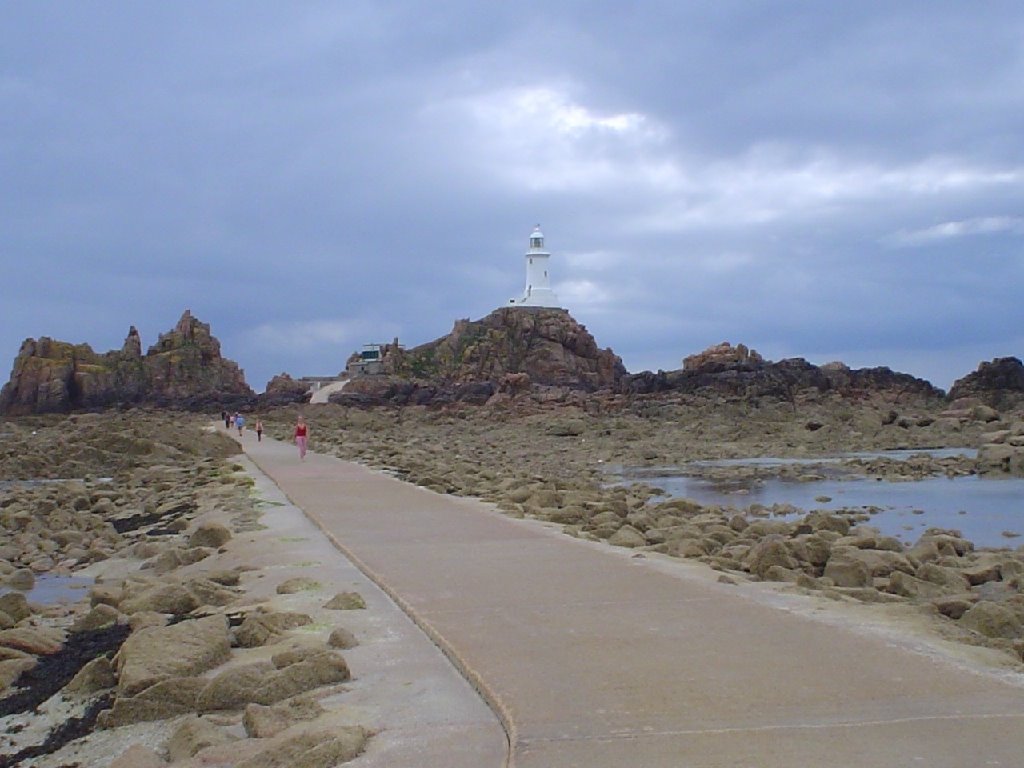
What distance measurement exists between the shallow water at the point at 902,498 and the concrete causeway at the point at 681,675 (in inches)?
325

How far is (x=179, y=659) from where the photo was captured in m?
5.94

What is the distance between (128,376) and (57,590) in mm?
65381

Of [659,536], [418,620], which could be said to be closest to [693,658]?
[418,620]

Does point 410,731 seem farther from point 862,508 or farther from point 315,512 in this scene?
point 862,508

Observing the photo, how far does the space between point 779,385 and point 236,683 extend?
162 ft

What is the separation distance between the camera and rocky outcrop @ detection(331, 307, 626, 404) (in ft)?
223

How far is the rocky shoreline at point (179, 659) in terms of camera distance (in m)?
4.89

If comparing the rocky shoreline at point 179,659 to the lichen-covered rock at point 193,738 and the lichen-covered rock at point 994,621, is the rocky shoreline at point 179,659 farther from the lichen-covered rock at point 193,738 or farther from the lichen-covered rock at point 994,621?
the lichen-covered rock at point 994,621

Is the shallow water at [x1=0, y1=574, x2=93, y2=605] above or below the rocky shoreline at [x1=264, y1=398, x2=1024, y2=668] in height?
below

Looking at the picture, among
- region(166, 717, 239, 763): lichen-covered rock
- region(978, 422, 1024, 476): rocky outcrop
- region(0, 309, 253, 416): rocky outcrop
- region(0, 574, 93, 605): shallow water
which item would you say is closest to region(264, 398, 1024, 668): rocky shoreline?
region(978, 422, 1024, 476): rocky outcrop

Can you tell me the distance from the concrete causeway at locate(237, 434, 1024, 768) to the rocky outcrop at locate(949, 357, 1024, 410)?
45016 millimetres

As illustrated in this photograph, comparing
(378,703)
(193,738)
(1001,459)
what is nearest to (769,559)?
(378,703)

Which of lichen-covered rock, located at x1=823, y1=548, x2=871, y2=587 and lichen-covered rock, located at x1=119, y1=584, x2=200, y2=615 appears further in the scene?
lichen-covered rock, located at x1=823, y1=548, x2=871, y2=587

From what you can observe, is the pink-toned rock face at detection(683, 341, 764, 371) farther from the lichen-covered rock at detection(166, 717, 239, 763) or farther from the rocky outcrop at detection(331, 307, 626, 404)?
the lichen-covered rock at detection(166, 717, 239, 763)
